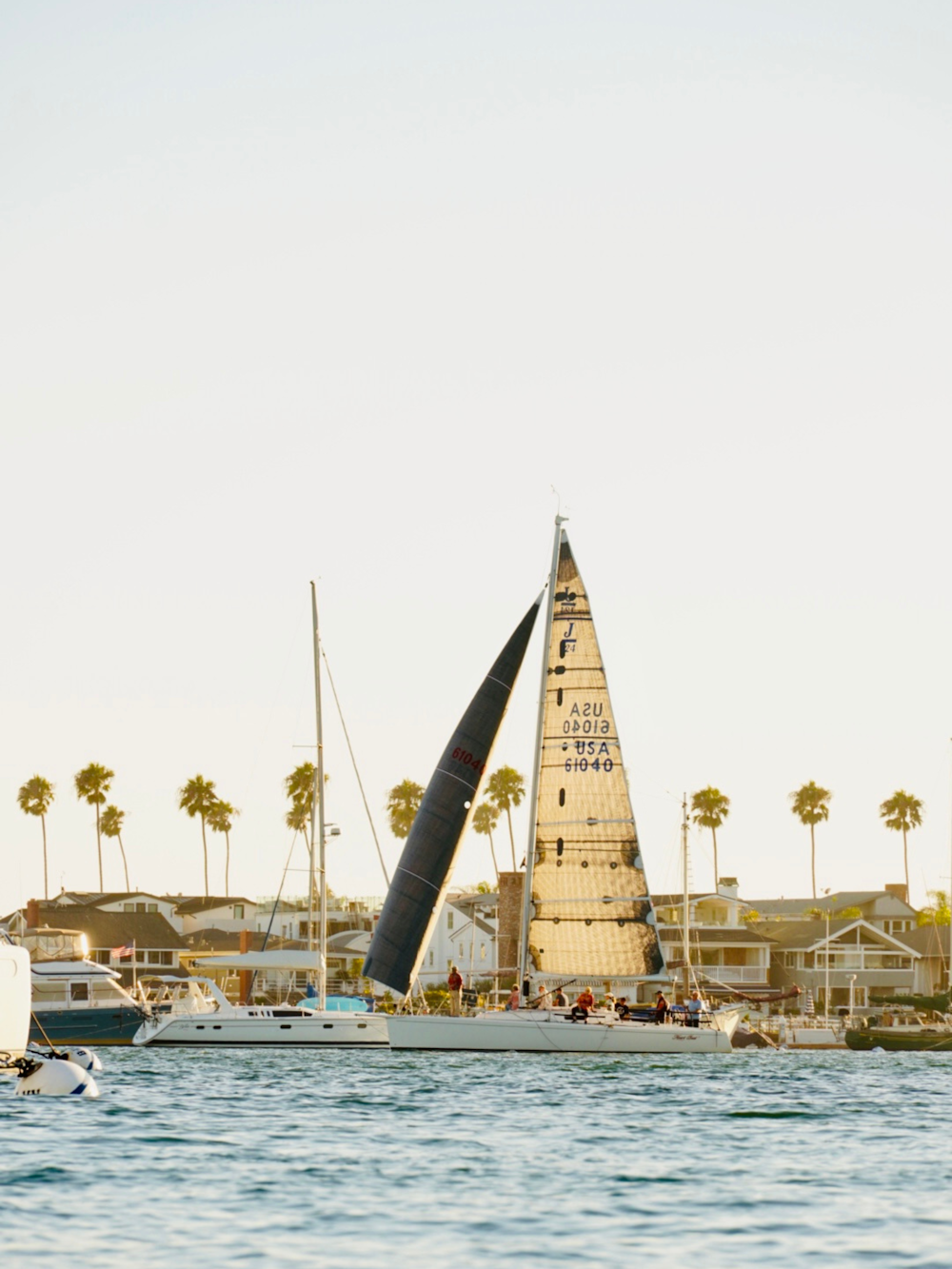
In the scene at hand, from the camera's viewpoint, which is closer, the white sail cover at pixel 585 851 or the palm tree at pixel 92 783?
the white sail cover at pixel 585 851

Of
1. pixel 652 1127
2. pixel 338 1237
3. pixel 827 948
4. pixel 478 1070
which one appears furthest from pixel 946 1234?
pixel 827 948

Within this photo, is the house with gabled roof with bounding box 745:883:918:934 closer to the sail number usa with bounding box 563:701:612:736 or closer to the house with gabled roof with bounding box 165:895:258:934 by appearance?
the house with gabled roof with bounding box 165:895:258:934

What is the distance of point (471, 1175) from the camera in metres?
21.0

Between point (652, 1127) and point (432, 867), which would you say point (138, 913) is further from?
point (652, 1127)

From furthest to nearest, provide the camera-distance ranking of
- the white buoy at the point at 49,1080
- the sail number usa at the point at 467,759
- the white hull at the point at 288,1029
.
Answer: the white hull at the point at 288,1029 → the sail number usa at the point at 467,759 → the white buoy at the point at 49,1080

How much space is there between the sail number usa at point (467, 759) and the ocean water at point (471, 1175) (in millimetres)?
15450

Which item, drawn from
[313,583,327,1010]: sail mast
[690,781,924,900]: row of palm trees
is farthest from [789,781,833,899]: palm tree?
[313,583,327,1010]: sail mast

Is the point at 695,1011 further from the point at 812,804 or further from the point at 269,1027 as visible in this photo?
the point at 812,804

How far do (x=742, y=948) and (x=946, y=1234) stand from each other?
300ft

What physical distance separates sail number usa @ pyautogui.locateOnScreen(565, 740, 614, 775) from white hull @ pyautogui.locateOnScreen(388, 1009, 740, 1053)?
25.0ft

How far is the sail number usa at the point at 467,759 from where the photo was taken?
173 ft

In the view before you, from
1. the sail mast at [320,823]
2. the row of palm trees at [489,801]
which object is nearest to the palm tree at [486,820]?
the row of palm trees at [489,801]

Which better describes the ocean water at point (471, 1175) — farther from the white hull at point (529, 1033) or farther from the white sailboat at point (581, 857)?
the white sailboat at point (581, 857)

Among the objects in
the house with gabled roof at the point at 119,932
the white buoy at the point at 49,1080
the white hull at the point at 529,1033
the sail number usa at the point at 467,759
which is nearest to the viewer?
the white buoy at the point at 49,1080
